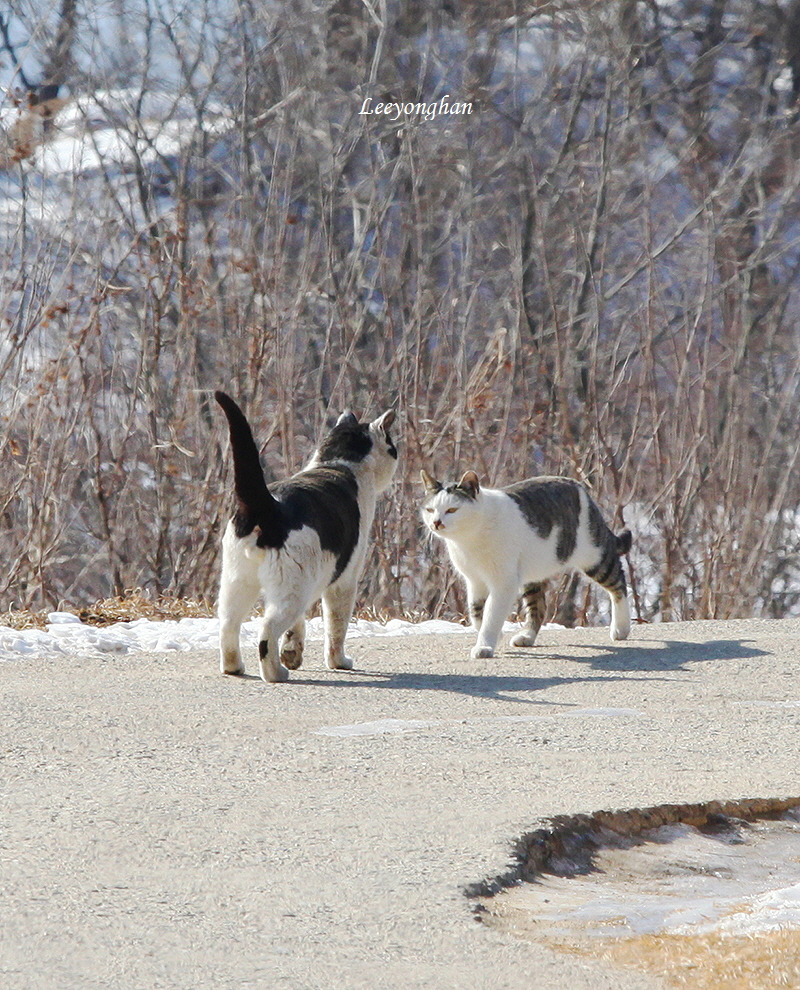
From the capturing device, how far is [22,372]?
31.1 feet

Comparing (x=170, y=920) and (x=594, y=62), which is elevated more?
(x=594, y=62)

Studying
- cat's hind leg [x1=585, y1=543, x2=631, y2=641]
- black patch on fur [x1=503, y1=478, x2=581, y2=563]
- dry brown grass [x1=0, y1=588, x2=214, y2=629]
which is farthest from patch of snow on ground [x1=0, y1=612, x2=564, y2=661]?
black patch on fur [x1=503, y1=478, x2=581, y2=563]

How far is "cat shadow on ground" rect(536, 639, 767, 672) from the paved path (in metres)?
0.04

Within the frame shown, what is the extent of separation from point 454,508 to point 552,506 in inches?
33.7

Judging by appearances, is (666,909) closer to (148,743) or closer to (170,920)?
(170,920)

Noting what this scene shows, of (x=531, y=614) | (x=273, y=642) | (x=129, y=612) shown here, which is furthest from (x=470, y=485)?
(x=129, y=612)

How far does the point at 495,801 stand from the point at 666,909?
3.09ft

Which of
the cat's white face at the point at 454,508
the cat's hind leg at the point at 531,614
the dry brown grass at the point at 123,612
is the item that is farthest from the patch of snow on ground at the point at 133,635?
the cat's white face at the point at 454,508

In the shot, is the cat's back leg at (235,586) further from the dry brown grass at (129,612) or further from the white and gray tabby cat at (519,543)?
the dry brown grass at (129,612)

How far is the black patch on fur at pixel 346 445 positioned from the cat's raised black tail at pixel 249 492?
1401 millimetres

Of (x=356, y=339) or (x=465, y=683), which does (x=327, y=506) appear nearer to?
(x=465, y=683)

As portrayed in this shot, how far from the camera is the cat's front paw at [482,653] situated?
739 centimetres

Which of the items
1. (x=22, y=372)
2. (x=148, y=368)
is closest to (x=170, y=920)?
(x=22, y=372)

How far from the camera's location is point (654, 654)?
305 inches
